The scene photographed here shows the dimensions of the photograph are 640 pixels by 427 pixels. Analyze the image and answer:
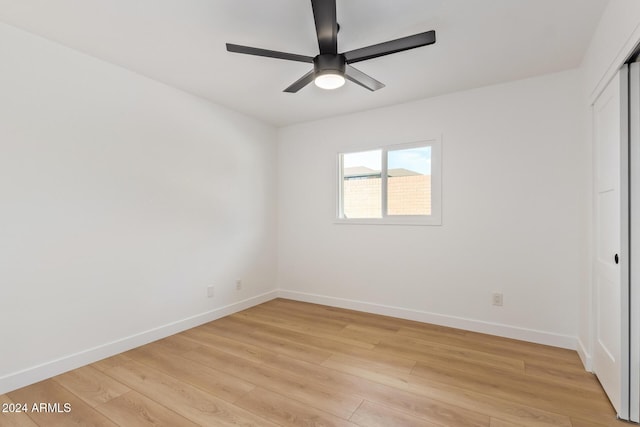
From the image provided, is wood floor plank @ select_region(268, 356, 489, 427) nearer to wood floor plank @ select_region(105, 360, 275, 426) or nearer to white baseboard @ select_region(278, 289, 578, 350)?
wood floor plank @ select_region(105, 360, 275, 426)

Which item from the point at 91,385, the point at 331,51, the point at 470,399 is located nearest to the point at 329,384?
the point at 470,399

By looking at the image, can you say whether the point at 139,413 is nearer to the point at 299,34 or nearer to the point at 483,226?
the point at 299,34

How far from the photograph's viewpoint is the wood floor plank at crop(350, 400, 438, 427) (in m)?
1.71

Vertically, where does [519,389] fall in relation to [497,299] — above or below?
below

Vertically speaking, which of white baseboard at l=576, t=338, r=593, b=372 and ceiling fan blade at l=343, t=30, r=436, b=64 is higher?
ceiling fan blade at l=343, t=30, r=436, b=64

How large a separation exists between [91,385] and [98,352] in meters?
0.41

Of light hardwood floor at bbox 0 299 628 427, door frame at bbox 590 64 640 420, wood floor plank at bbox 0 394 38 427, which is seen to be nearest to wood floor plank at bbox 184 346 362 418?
light hardwood floor at bbox 0 299 628 427

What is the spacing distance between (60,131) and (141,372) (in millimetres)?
1886

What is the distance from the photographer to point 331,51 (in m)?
1.99

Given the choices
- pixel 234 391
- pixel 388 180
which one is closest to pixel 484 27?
pixel 388 180

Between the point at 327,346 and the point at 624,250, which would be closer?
the point at 624,250

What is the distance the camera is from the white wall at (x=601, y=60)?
1587 millimetres

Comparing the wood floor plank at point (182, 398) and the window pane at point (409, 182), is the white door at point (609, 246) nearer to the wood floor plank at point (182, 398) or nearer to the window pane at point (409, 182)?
the window pane at point (409, 182)

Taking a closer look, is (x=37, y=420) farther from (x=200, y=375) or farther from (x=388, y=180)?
(x=388, y=180)
